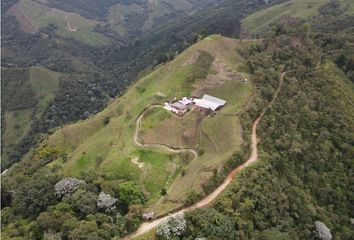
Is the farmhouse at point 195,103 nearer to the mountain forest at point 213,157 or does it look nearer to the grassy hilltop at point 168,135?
the mountain forest at point 213,157

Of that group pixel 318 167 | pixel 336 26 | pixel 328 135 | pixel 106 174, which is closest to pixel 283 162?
pixel 318 167

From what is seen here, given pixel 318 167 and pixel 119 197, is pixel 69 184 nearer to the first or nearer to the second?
pixel 119 197

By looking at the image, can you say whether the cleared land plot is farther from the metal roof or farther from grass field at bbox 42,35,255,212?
the metal roof

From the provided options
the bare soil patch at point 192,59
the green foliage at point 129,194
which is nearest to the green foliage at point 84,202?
the green foliage at point 129,194

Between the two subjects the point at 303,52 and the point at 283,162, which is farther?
the point at 303,52

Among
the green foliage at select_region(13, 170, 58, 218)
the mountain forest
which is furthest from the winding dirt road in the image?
the green foliage at select_region(13, 170, 58, 218)

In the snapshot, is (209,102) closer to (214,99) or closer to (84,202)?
(214,99)
